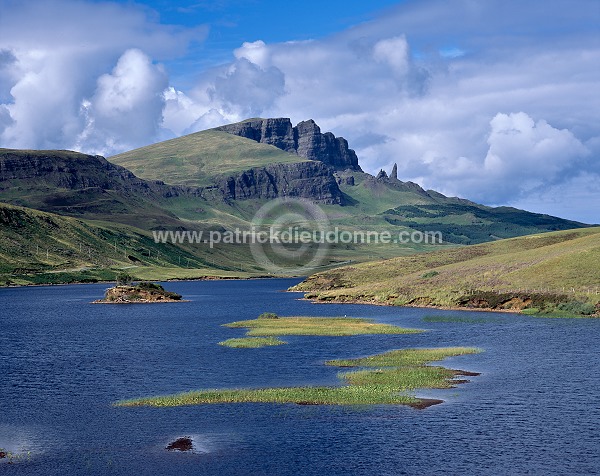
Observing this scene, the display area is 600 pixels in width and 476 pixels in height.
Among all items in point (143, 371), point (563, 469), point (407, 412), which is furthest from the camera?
point (143, 371)

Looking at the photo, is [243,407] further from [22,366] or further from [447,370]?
[22,366]

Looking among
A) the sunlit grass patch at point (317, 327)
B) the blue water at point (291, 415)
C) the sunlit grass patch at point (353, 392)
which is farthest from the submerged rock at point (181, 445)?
the sunlit grass patch at point (317, 327)

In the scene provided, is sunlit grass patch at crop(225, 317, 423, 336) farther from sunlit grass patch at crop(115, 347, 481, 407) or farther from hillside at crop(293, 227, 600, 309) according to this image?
sunlit grass patch at crop(115, 347, 481, 407)

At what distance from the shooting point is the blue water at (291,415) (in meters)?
46.7

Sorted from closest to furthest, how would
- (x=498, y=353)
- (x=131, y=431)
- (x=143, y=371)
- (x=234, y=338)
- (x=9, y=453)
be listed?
(x=9, y=453) < (x=131, y=431) < (x=143, y=371) < (x=498, y=353) < (x=234, y=338)

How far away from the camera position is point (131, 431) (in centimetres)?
5453

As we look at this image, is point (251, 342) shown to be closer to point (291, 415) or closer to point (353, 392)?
point (353, 392)

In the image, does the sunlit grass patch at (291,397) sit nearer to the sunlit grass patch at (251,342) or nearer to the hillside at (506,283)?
the sunlit grass patch at (251,342)

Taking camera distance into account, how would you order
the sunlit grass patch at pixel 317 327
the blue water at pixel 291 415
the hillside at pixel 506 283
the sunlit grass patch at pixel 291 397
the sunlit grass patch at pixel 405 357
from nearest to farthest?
→ the blue water at pixel 291 415 < the sunlit grass patch at pixel 291 397 < the sunlit grass patch at pixel 405 357 < the sunlit grass patch at pixel 317 327 < the hillside at pixel 506 283

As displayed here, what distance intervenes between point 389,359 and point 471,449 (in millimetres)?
37107

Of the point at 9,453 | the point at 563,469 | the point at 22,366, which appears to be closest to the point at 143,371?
the point at 22,366

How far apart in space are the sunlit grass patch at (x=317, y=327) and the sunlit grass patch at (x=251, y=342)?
29.8ft

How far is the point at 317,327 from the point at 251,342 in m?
24.0

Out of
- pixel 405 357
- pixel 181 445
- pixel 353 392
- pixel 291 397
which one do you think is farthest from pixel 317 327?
pixel 181 445
